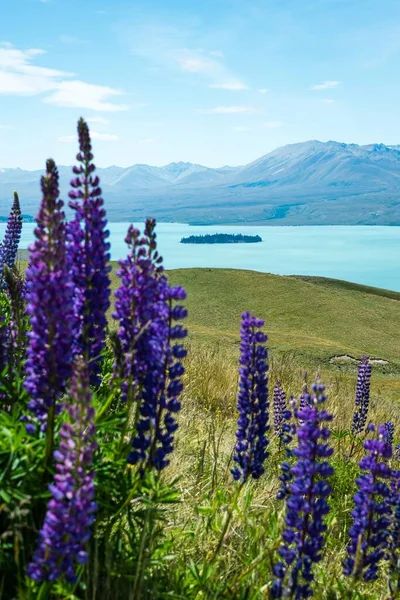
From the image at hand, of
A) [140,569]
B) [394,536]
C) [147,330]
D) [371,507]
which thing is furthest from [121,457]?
[394,536]

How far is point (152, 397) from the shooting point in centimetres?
344

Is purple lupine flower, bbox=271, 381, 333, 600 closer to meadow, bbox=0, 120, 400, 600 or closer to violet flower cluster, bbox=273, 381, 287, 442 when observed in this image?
meadow, bbox=0, 120, 400, 600

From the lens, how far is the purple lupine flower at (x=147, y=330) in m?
3.28

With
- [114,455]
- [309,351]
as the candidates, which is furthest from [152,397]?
[309,351]

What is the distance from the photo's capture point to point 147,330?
3.33 m

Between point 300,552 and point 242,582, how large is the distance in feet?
2.38

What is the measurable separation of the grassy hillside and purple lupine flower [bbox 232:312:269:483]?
32.9m

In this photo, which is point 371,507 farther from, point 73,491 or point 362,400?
point 362,400

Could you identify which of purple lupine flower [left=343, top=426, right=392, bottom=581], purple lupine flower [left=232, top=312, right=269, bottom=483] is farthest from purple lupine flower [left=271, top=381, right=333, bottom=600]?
purple lupine flower [left=232, top=312, right=269, bottom=483]

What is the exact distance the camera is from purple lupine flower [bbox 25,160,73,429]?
272 centimetres

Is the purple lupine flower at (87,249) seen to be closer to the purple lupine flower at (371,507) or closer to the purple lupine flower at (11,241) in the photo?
the purple lupine flower at (371,507)

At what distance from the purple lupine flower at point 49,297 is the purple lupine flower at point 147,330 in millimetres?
430

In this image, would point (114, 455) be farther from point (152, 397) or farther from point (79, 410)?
point (79, 410)

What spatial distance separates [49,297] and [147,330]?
74 centimetres
